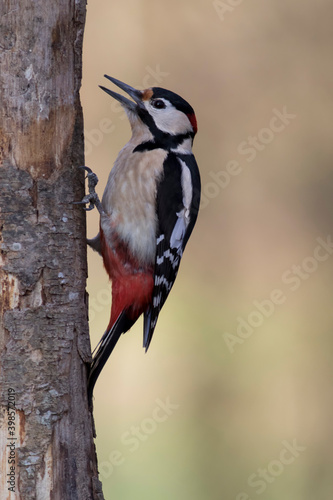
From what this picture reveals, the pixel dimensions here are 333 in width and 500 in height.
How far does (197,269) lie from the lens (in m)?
4.88

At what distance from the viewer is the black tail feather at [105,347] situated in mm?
2184

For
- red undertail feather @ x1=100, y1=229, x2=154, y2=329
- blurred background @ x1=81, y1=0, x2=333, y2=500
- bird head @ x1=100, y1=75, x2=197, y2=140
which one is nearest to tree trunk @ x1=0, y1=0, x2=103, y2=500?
red undertail feather @ x1=100, y1=229, x2=154, y2=329

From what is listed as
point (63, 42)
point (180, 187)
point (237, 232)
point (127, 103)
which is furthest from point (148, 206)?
point (237, 232)

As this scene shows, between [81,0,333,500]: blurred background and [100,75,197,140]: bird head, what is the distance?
67.7 inches

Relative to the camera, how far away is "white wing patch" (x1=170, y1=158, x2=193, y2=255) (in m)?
2.73

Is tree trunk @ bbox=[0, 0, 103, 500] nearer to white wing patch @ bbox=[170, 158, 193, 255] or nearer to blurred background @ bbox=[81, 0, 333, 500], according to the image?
white wing patch @ bbox=[170, 158, 193, 255]

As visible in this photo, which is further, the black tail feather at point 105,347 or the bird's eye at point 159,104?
the bird's eye at point 159,104

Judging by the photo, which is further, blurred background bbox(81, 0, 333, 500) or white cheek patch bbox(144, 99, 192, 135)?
blurred background bbox(81, 0, 333, 500)

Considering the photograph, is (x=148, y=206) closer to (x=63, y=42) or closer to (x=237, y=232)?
(x=63, y=42)

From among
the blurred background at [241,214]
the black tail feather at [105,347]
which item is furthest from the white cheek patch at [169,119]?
the blurred background at [241,214]

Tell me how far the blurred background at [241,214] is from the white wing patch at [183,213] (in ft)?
5.85

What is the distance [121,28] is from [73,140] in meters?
2.96

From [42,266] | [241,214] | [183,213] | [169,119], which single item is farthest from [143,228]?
[241,214]

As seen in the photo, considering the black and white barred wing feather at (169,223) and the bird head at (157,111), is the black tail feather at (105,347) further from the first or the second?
the bird head at (157,111)
